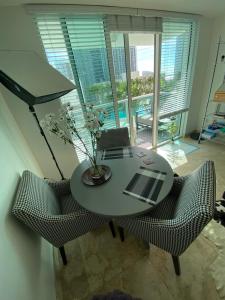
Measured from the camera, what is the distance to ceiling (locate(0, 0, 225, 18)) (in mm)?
1421

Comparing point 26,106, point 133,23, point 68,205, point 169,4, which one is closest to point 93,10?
point 133,23

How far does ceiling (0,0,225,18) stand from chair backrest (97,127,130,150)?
1.33 m

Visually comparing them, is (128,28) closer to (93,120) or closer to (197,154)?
(93,120)

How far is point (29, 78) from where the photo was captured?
1285mm

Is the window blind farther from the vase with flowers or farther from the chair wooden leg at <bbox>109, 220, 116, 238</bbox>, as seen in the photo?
the chair wooden leg at <bbox>109, 220, 116, 238</bbox>

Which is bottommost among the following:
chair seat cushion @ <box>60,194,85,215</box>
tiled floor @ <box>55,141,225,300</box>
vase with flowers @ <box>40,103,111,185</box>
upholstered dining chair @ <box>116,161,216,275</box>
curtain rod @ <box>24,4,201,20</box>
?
tiled floor @ <box>55,141,225,300</box>

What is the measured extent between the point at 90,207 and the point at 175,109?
2.69 metres

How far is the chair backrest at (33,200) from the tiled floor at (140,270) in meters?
0.55

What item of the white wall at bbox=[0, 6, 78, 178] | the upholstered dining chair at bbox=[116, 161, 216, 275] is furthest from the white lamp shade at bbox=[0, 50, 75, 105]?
the upholstered dining chair at bbox=[116, 161, 216, 275]

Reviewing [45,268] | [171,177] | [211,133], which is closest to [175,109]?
[211,133]

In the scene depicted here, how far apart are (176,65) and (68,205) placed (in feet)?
9.19

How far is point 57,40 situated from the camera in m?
1.66

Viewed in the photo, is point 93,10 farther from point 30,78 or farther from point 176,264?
point 176,264

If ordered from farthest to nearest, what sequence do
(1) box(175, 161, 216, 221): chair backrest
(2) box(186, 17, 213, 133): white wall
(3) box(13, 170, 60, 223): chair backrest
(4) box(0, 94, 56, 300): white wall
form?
(2) box(186, 17, 213, 133): white wall
(3) box(13, 170, 60, 223): chair backrest
(1) box(175, 161, 216, 221): chair backrest
(4) box(0, 94, 56, 300): white wall
